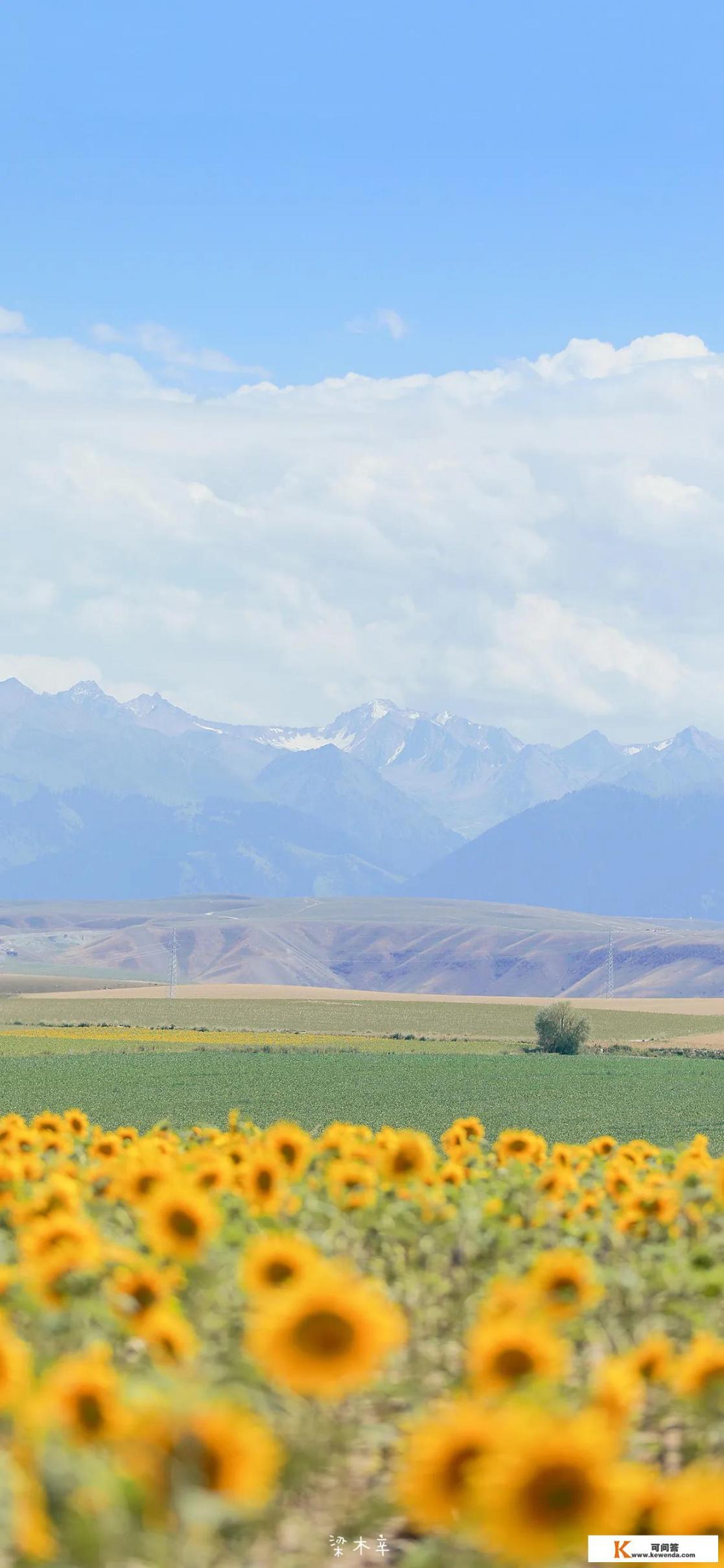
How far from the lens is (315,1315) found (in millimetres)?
4008

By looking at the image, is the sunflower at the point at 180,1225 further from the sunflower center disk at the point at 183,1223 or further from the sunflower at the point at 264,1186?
the sunflower at the point at 264,1186

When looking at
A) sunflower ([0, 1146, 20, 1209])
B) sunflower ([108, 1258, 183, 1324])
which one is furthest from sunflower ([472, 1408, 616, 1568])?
sunflower ([0, 1146, 20, 1209])

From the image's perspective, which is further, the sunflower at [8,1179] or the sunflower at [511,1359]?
the sunflower at [8,1179]

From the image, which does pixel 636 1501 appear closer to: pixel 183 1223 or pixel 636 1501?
pixel 636 1501

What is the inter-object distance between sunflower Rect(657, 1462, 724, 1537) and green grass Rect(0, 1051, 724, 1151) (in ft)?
104

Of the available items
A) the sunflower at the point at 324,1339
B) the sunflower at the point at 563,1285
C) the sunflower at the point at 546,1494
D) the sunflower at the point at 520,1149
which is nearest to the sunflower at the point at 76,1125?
the sunflower at the point at 520,1149

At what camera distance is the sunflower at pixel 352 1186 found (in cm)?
708

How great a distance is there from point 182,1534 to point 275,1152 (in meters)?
3.80

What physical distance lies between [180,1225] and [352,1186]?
1.72 metres

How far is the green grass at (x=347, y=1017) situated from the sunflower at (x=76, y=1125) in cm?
7514

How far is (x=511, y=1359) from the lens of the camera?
169 inches

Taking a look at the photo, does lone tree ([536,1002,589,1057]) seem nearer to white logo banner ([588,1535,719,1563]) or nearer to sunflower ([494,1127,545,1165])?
sunflower ([494,1127,545,1165])

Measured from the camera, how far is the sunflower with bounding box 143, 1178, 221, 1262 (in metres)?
5.76

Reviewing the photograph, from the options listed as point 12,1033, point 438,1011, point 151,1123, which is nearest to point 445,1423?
point 151,1123
